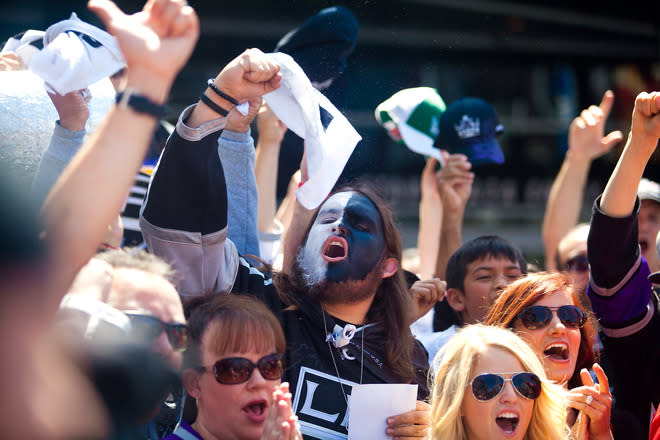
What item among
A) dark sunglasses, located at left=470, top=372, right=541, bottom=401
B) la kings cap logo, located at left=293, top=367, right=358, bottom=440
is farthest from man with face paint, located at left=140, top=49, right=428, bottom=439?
dark sunglasses, located at left=470, top=372, right=541, bottom=401

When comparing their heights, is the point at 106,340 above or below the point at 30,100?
below

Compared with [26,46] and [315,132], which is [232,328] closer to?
[315,132]

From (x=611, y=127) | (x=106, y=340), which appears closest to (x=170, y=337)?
(x=106, y=340)

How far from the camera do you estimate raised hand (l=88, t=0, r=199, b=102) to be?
1402 mm

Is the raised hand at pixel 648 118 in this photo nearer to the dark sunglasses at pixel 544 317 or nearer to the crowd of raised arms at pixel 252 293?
the crowd of raised arms at pixel 252 293

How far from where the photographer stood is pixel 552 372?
2.48m

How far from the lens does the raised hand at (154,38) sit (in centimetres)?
140

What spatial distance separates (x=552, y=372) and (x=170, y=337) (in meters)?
1.41

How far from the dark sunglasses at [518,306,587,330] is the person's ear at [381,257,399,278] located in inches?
18.3

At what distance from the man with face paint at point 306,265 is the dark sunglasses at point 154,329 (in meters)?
0.56

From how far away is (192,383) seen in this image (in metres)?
1.93

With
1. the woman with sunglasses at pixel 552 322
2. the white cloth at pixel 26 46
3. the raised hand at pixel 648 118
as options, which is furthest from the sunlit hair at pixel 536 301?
the white cloth at pixel 26 46

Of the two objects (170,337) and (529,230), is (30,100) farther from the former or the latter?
(529,230)

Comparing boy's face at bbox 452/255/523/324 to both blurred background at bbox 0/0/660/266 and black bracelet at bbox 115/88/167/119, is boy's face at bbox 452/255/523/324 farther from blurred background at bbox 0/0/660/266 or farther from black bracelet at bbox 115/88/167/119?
blurred background at bbox 0/0/660/266
